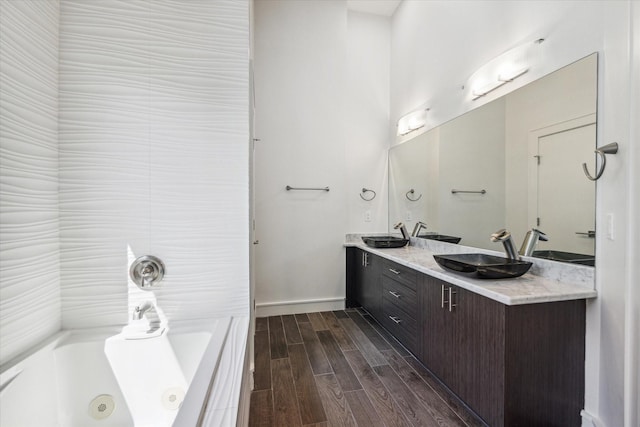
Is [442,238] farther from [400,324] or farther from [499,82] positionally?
[499,82]

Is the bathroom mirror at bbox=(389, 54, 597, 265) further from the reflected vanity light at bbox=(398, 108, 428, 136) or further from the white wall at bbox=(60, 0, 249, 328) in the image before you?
the white wall at bbox=(60, 0, 249, 328)

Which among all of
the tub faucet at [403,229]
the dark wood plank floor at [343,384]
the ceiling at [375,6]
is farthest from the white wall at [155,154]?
the ceiling at [375,6]

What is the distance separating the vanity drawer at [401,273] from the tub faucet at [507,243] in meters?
0.60

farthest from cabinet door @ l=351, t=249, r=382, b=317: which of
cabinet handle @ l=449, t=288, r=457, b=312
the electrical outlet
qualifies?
the electrical outlet

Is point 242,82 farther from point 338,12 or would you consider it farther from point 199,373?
point 338,12

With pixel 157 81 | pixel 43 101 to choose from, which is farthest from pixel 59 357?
pixel 157 81

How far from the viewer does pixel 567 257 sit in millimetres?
1538

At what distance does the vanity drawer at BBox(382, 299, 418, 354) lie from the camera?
7.06 ft

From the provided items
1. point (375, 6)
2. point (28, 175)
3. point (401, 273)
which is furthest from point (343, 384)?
point (375, 6)

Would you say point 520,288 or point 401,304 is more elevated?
point 520,288

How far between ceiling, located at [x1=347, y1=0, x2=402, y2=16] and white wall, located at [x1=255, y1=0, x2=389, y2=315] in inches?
3.0

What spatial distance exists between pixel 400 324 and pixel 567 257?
1.27 m

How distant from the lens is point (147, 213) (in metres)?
1.44

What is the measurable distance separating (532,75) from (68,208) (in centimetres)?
274
